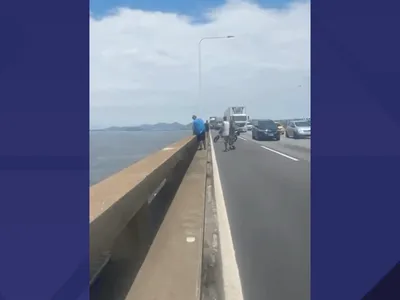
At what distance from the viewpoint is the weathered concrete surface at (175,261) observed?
396 centimetres

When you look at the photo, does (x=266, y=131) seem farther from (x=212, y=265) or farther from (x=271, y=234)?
(x=212, y=265)

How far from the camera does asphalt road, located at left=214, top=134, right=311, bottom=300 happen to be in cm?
479

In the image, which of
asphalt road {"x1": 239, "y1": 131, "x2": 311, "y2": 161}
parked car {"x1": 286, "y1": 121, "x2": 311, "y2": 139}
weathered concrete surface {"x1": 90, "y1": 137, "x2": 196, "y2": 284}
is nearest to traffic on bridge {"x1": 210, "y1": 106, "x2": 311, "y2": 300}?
weathered concrete surface {"x1": 90, "y1": 137, "x2": 196, "y2": 284}

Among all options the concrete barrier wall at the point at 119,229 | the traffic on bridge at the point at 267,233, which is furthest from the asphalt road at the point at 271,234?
the concrete barrier wall at the point at 119,229
